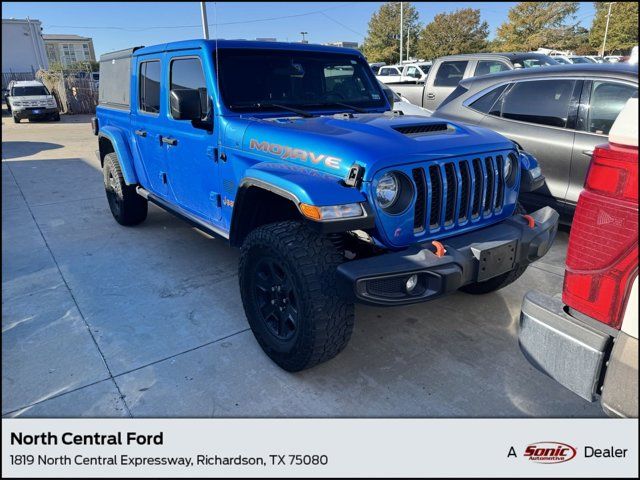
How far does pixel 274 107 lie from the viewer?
11.4ft

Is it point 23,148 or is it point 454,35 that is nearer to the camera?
point 23,148

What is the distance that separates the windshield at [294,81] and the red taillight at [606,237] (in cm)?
236

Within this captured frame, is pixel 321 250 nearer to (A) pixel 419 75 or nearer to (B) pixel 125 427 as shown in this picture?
(B) pixel 125 427

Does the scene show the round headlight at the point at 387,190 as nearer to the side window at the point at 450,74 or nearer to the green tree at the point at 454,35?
the side window at the point at 450,74

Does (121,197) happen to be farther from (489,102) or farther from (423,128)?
(489,102)

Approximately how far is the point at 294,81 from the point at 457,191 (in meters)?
1.71

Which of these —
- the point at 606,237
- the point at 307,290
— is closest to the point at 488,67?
the point at 307,290

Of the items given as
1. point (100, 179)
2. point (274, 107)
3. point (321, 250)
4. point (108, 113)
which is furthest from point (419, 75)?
point (321, 250)

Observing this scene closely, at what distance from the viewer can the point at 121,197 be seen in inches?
214

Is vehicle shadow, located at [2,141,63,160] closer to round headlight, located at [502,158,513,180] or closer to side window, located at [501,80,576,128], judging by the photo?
side window, located at [501,80,576,128]

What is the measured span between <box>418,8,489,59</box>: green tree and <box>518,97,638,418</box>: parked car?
114ft

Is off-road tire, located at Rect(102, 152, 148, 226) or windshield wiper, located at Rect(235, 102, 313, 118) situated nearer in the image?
windshield wiper, located at Rect(235, 102, 313, 118)

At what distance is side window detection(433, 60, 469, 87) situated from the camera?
9.38 m

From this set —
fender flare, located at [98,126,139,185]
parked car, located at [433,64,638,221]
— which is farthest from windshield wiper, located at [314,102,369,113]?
fender flare, located at [98,126,139,185]
